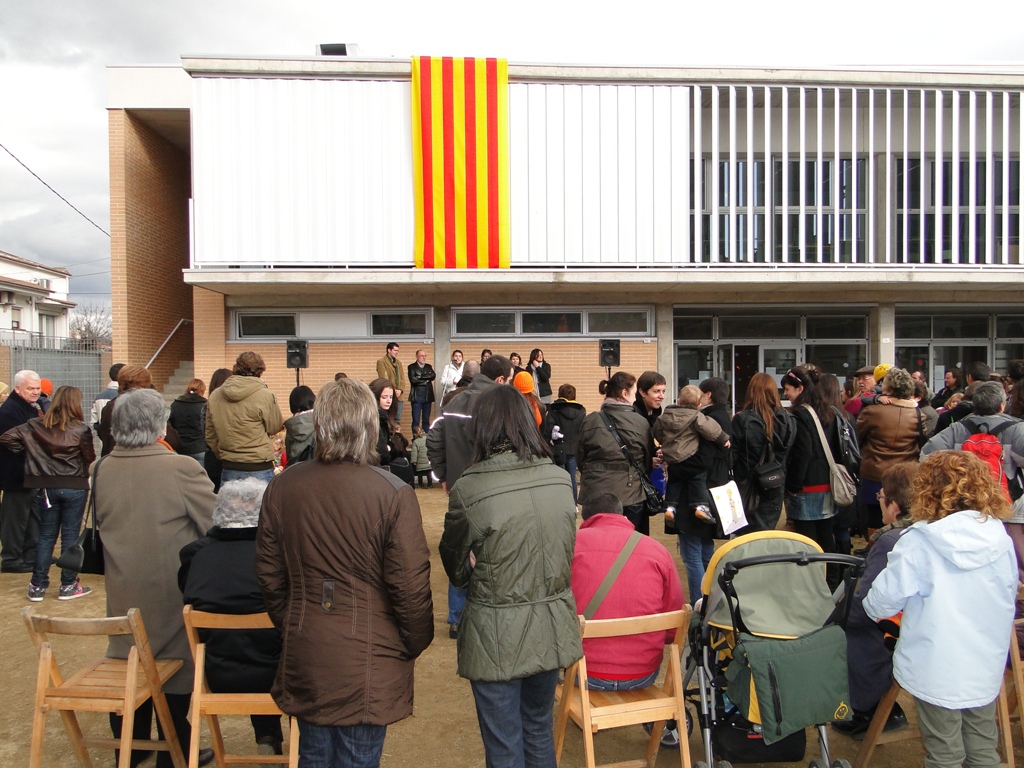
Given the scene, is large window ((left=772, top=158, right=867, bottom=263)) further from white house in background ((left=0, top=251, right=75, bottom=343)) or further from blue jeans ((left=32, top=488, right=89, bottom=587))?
white house in background ((left=0, top=251, right=75, bottom=343))

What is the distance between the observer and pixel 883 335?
14898mm

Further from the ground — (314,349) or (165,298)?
(165,298)

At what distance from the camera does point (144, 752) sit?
361cm

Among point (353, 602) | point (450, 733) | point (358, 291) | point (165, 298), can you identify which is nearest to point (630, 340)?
point (358, 291)

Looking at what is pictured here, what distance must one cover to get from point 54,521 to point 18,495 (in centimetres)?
87

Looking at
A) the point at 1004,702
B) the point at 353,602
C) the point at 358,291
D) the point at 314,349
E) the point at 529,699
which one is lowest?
the point at 1004,702

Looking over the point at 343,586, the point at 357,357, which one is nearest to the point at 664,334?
the point at 357,357

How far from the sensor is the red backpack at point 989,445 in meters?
4.47

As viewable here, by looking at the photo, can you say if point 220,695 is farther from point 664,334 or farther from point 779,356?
point 779,356

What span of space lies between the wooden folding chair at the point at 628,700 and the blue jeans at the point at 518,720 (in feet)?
0.70

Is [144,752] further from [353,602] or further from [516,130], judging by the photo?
[516,130]

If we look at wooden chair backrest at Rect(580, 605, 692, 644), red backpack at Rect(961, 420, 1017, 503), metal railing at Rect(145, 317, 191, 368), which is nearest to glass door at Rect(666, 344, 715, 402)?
metal railing at Rect(145, 317, 191, 368)

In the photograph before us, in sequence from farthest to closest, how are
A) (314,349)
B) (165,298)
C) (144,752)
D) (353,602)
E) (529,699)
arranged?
(165,298), (314,349), (144,752), (529,699), (353,602)

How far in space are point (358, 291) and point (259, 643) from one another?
10.9 m
